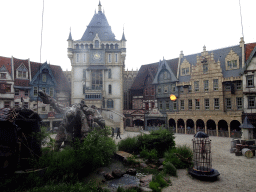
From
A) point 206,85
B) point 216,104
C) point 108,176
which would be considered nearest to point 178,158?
point 108,176

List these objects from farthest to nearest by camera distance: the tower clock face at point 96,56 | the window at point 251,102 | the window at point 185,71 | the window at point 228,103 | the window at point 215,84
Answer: the tower clock face at point 96,56 → the window at point 185,71 → the window at point 215,84 → the window at point 228,103 → the window at point 251,102

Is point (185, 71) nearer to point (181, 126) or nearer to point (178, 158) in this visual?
point (181, 126)

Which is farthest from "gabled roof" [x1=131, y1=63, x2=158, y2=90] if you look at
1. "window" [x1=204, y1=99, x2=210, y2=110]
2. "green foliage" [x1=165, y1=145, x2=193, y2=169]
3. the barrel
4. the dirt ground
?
the dirt ground

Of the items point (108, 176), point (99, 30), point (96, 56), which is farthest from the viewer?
point (99, 30)

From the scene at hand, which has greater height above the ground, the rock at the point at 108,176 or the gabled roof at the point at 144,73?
the gabled roof at the point at 144,73

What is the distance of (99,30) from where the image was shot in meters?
39.1

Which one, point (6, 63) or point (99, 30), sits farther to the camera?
point (99, 30)

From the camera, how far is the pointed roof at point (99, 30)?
38.1 meters

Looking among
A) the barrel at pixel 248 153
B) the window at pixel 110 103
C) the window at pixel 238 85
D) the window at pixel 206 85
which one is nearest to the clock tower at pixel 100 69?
the window at pixel 110 103

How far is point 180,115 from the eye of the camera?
30641mm

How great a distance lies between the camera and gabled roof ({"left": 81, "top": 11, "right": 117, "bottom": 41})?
38062mm

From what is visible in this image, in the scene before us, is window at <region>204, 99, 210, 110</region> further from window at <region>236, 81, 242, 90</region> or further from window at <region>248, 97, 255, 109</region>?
window at <region>248, 97, 255, 109</region>

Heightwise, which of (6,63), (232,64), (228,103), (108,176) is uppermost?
(6,63)

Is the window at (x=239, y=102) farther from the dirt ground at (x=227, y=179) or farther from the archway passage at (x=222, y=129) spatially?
the dirt ground at (x=227, y=179)
